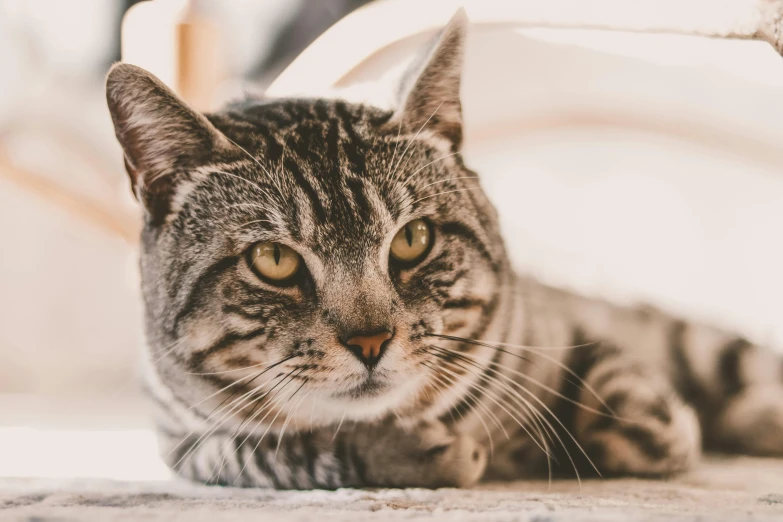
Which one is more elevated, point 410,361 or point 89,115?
point 89,115

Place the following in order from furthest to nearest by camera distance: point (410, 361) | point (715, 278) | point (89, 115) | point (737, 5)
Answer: point (89, 115), point (715, 278), point (737, 5), point (410, 361)

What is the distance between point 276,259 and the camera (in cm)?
92

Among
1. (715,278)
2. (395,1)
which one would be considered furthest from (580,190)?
(395,1)

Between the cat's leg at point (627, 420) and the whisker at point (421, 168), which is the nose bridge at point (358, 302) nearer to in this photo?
the whisker at point (421, 168)

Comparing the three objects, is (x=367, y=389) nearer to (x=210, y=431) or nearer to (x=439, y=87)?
(x=210, y=431)

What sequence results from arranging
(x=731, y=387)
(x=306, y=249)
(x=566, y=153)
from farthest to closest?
(x=566, y=153) < (x=731, y=387) < (x=306, y=249)

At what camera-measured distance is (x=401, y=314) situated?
0.90 meters

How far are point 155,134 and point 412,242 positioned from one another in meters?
0.39

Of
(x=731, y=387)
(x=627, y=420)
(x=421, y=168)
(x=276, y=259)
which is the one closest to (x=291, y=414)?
(x=276, y=259)

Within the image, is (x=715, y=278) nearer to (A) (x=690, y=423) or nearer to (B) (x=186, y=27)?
(A) (x=690, y=423)

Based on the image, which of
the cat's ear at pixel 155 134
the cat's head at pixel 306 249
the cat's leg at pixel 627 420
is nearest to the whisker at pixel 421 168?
the cat's head at pixel 306 249

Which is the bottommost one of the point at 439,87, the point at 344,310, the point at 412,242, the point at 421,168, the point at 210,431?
the point at 210,431

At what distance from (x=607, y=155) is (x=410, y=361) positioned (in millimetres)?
996

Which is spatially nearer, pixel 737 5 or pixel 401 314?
pixel 401 314
